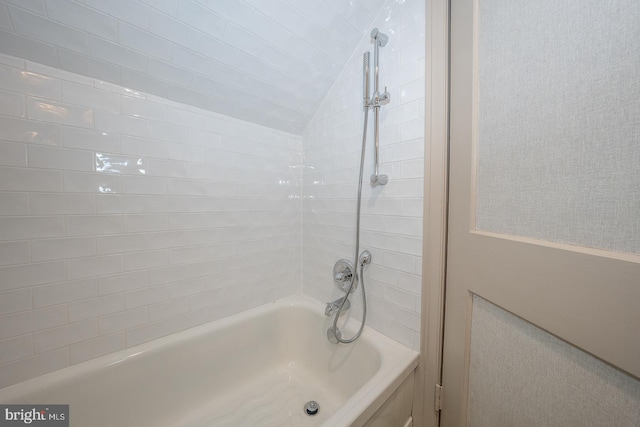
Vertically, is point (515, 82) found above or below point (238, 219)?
above

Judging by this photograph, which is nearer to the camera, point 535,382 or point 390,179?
point 535,382

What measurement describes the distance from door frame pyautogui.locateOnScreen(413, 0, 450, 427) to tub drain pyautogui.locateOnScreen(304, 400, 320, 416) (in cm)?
50

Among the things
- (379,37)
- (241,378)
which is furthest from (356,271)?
(379,37)

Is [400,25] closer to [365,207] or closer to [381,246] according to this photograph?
[365,207]

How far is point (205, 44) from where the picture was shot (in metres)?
0.99

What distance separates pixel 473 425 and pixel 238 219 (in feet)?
4.55

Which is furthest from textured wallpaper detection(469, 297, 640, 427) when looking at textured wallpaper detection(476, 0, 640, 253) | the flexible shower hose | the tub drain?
the tub drain

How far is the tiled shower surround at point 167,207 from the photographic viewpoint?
811 mm

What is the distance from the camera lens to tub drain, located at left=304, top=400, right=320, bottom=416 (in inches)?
45.1

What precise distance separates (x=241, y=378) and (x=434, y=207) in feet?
4.62

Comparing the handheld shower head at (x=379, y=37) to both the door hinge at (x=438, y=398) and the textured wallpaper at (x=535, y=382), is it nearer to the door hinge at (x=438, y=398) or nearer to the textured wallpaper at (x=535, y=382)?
the textured wallpaper at (x=535, y=382)

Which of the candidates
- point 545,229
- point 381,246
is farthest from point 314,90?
point 545,229

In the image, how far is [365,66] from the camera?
1.08m

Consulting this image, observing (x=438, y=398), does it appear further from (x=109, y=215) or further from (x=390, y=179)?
(x=109, y=215)
